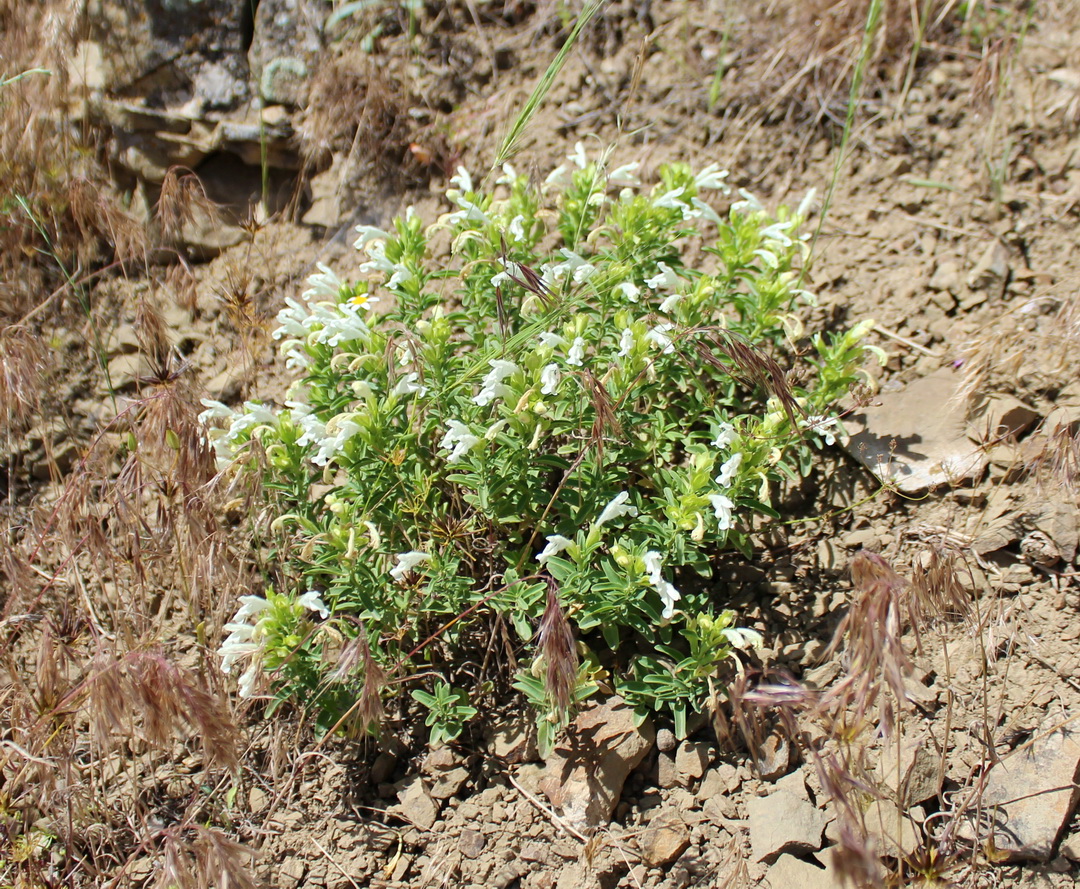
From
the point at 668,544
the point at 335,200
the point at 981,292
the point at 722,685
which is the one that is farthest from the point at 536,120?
the point at 722,685

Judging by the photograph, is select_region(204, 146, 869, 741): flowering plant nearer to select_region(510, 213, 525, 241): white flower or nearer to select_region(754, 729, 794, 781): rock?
select_region(510, 213, 525, 241): white flower

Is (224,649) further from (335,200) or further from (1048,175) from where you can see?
(1048,175)

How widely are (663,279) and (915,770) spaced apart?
1.85 m

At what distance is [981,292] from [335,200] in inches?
135

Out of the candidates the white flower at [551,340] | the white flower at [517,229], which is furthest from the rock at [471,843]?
the white flower at [517,229]

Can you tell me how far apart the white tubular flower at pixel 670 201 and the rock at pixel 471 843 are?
2.37 metres

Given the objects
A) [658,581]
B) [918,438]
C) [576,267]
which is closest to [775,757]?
[658,581]

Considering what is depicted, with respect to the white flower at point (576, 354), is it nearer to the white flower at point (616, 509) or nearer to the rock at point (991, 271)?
the white flower at point (616, 509)

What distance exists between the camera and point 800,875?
8.52 ft

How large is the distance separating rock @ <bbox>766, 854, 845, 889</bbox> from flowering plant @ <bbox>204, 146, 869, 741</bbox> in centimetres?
52

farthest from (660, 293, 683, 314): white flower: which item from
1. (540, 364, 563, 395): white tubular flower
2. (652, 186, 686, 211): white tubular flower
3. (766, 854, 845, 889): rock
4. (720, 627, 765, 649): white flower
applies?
(766, 854, 845, 889): rock

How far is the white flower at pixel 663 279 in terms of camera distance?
3.26 metres

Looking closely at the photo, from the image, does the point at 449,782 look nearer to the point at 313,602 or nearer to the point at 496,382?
the point at 313,602

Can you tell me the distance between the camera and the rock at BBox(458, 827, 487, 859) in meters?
2.88
